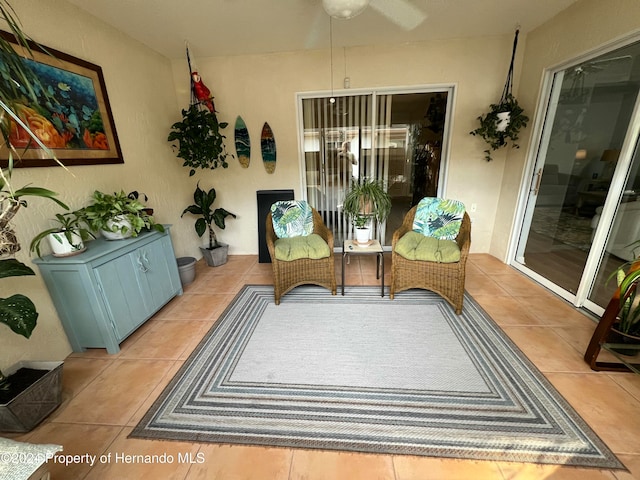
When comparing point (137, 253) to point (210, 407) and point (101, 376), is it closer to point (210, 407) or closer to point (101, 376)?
point (101, 376)

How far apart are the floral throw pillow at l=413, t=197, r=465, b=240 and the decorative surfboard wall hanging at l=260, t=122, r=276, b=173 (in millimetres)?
1924

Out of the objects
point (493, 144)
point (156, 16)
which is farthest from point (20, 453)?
point (493, 144)

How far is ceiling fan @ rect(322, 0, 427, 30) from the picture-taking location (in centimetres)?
166

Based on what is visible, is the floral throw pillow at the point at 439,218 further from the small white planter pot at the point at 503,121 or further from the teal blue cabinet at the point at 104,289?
the teal blue cabinet at the point at 104,289

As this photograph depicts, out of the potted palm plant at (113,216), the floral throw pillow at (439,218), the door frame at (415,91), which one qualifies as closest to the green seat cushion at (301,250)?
the floral throw pillow at (439,218)

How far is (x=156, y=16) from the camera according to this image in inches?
86.9

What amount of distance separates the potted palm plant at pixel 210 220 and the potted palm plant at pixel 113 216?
1086 mm

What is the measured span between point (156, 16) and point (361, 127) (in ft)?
7.38

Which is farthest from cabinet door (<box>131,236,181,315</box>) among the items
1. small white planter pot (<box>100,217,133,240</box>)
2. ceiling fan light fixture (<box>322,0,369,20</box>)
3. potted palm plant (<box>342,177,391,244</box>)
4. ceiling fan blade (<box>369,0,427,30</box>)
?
ceiling fan blade (<box>369,0,427,30</box>)

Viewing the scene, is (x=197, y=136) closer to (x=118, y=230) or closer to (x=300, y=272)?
(x=118, y=230)

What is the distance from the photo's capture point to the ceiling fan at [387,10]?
1.66 m

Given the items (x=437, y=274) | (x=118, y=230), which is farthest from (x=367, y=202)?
(x=118, y=230)

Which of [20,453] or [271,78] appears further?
[271,78]

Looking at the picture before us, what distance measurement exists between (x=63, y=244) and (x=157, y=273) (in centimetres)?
69
